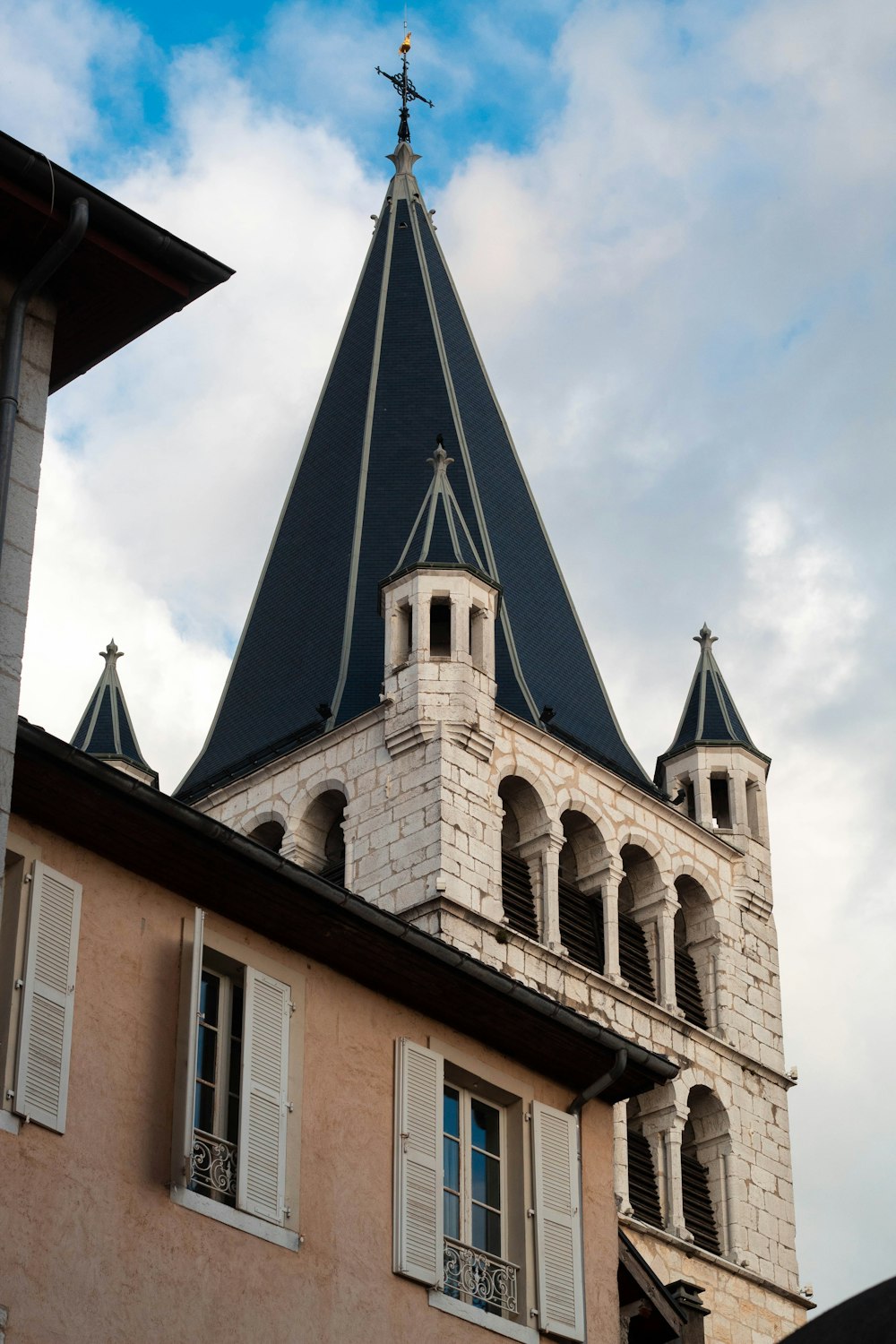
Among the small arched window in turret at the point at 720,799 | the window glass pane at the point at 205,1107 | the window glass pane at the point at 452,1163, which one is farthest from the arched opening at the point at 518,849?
the window glass pane at the point at 205,1107

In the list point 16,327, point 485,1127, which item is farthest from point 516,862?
point 16,327

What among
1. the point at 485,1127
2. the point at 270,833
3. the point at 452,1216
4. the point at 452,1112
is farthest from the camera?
the point at 270,833

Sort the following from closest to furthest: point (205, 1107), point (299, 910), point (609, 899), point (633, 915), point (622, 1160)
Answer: point (205, 1107) → point (299, 910) → point (622, 1160) → point (609, 899) → point (633, 915)

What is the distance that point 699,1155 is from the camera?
43.5 m

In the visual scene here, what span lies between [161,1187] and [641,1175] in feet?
89.3

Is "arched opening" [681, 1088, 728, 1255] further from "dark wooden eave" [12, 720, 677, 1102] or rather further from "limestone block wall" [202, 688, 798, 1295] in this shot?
"dark wooden eave" [12, 720, 677, 1102]

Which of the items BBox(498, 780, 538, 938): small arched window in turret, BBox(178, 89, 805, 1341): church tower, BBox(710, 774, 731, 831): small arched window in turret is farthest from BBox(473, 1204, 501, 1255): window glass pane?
BBox(710, 774, 731, 831): small arched window in turret

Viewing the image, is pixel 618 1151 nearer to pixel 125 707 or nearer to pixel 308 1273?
pixel 125 707

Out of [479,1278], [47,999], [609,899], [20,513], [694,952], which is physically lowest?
[479,1278]

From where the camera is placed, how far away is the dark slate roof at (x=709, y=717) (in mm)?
49719

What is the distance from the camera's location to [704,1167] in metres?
43.3

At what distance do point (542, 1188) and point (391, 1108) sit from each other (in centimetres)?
138

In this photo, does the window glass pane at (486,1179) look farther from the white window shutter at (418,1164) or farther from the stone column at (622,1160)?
the stone column at (622,1160)

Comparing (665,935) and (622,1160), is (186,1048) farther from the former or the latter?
(665,935)
